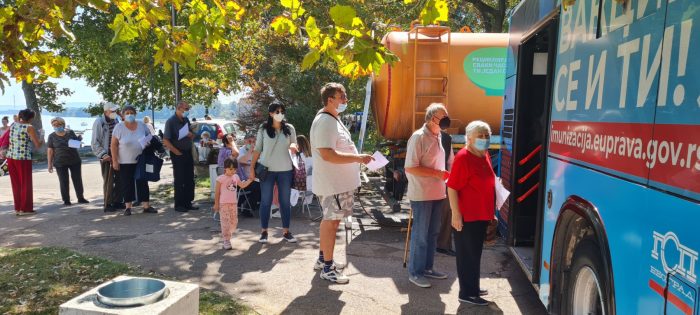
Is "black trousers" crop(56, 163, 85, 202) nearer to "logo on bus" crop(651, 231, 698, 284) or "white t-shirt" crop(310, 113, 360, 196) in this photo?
"white t-shirt" crop(310, 113, 360, 196)

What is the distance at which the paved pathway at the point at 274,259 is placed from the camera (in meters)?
4.67

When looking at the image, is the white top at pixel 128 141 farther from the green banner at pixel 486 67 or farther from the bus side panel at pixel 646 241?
the bus side panel at pixel 646 241

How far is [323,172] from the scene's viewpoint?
4.92 meters

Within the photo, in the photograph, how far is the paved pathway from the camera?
4.67 metres

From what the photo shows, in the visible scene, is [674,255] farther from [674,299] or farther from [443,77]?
[443,77]

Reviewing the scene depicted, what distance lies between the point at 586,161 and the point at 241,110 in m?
13.5

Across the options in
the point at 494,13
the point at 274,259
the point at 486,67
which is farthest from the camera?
the point at 494,13

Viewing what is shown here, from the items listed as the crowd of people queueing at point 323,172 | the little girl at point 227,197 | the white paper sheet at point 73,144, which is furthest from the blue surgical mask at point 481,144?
the white paper sheet at point 73,144

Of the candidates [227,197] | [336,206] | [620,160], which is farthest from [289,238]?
[620,160]

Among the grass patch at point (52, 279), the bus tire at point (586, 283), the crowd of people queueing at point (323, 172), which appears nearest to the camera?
the bus tire at point (586, 283)

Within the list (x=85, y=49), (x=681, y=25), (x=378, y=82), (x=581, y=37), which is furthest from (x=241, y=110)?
(x=681, y=25)

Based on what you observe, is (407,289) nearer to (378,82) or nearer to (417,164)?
(417,164)

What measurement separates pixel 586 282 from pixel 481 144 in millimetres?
1402

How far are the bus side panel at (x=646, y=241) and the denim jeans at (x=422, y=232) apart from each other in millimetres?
1954
